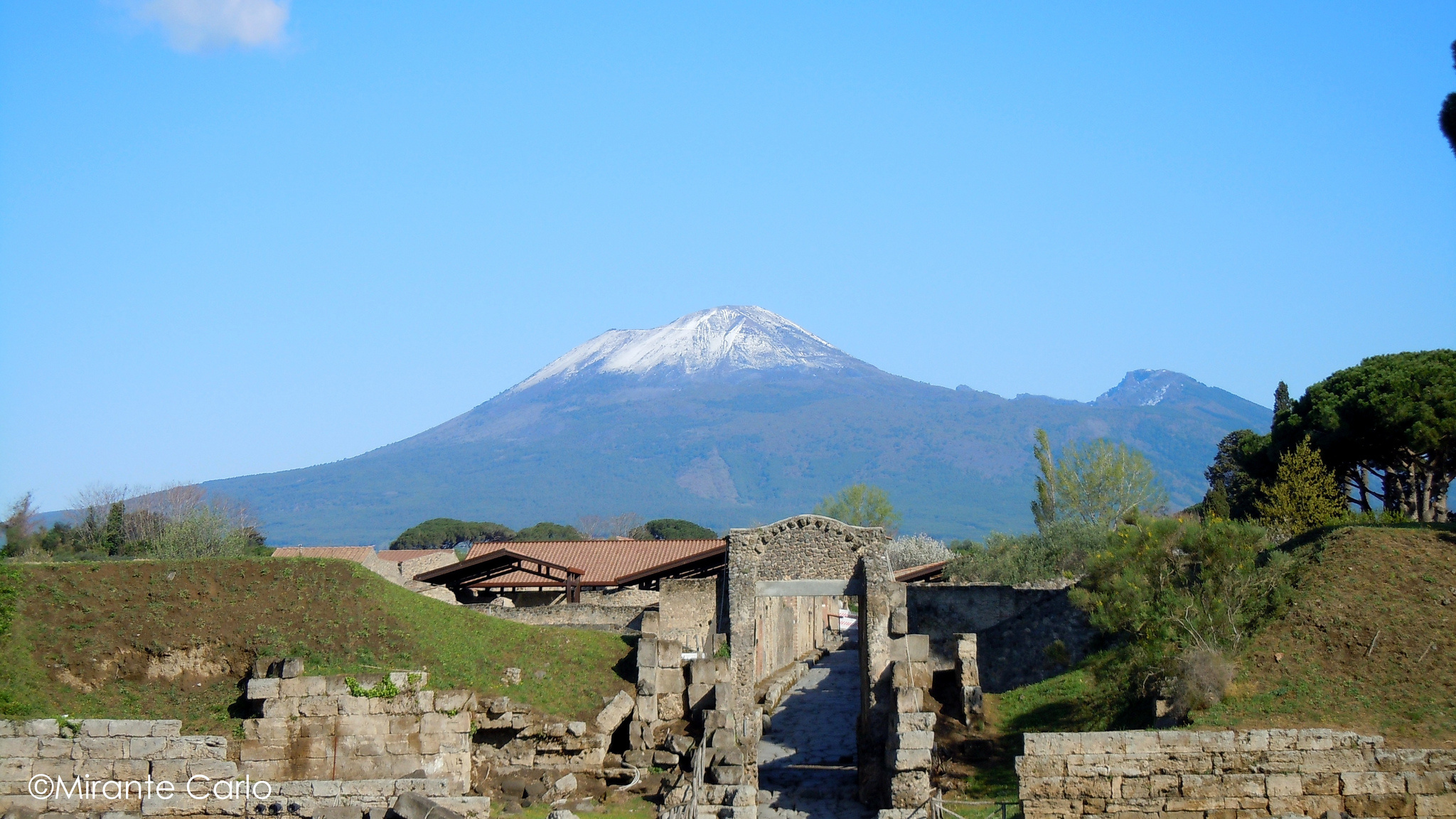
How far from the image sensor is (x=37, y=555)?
33.5 m

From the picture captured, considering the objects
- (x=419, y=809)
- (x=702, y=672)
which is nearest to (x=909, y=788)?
(x=702, y=672)

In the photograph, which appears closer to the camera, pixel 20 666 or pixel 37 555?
pixel 20 666

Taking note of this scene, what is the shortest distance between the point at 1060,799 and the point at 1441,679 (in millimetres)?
6800

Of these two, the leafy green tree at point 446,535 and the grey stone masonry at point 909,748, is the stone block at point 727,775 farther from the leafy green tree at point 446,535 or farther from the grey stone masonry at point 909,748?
the leafy green tree at point 446,535

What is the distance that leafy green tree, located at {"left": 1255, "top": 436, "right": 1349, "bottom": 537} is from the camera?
3550cm

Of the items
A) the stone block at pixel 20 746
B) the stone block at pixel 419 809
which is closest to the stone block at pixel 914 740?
the stone block at pixel 419 809

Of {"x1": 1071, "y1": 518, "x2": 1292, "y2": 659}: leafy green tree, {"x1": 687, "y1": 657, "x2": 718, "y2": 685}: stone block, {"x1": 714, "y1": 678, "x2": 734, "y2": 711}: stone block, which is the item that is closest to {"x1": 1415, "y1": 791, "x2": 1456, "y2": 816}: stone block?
{"x1": 1071, "y1": 518, "x2": 1292, "y2": 659}: leafy green tree

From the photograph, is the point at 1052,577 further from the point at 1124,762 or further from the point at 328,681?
the point at 328,681

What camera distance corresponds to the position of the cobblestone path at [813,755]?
75.7 ft

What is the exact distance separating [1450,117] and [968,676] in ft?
49.9

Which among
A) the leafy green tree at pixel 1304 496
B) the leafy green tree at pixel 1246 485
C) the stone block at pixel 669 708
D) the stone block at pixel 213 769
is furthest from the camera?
the leafy green tree at pixel 1246 485

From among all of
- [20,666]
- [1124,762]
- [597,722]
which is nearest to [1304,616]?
[1124,762]

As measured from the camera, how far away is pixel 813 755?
28.0m

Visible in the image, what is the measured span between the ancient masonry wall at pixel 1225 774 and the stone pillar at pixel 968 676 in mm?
8614
